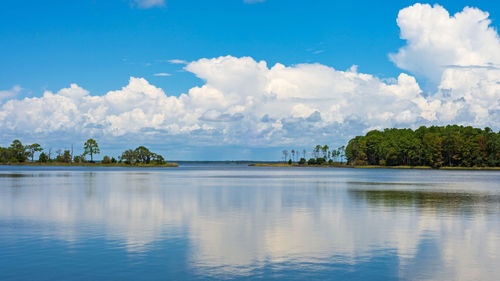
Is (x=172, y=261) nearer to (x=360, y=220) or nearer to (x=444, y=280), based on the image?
(x=444, y=280)

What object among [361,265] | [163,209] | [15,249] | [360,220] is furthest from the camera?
[163,209]

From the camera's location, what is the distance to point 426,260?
17938 mm

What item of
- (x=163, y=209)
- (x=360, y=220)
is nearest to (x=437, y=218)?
(x=360, y=220)

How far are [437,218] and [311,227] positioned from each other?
10022 mm

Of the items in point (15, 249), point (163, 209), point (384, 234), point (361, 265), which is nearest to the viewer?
point (361, 265)

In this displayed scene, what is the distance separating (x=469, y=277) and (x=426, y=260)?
8.57 feet

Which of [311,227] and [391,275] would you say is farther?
[311,227]

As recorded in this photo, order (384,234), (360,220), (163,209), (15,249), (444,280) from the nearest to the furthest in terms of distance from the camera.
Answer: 1. (444,280)
2. (15,249)
3. (384,234)
4. (360,220)
5. (163,209)

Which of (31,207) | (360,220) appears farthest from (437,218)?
(31,207)

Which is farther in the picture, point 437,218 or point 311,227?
point 437,218

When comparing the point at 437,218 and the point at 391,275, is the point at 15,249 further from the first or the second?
the point at 437,218

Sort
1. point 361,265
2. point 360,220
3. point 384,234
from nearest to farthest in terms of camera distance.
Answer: point 361,265 < point 384,234 < point 360,220

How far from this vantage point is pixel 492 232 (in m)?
25.1

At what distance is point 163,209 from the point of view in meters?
35.9
